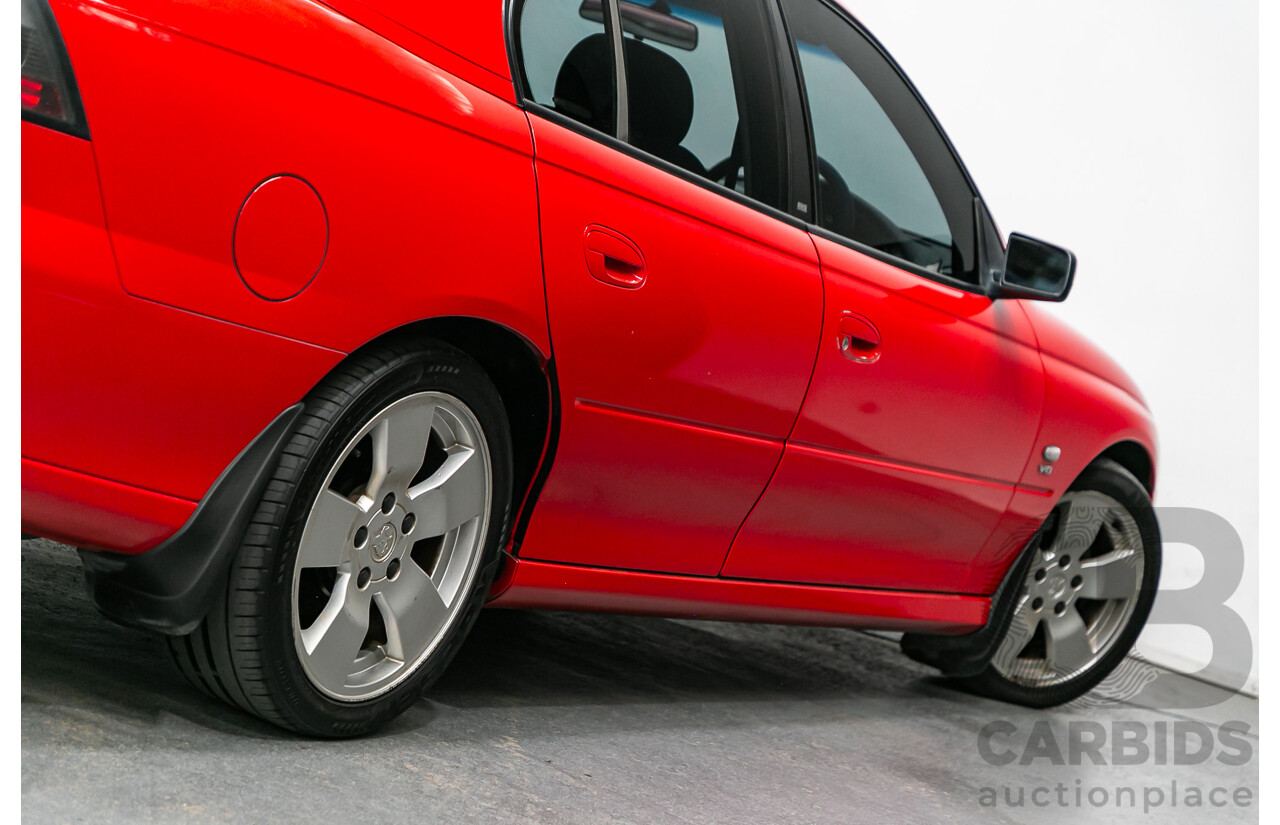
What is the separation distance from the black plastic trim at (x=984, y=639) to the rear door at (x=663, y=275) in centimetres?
128

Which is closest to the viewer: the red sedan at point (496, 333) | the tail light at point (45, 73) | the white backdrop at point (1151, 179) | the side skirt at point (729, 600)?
the tail light at point (45, 73)

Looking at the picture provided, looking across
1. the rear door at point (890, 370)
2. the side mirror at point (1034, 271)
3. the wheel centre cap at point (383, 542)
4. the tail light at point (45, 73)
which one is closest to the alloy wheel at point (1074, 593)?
the rear door at point (890, 370)

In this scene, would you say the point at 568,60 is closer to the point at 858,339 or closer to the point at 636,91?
the point at 636,91

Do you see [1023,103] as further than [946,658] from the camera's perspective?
Yes

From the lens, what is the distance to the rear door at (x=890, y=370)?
9.09ft

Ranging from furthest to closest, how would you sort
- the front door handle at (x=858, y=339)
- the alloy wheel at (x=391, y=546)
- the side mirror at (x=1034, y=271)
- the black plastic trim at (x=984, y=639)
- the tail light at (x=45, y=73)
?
1. the black plastic trim at (x=984, y=639)
2. the side mirror at (x=1034, y=271)
3. the front door handle at (x=858, y=339)
4. the alloy wheel at (x=391, y=546)
5. the tail light at (x=45, y=73)

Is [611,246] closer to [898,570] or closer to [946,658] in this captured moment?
[898,570]

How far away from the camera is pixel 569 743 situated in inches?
94.8

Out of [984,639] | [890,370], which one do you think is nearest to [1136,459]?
[984,639]

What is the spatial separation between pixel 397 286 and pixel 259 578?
20.6 inches

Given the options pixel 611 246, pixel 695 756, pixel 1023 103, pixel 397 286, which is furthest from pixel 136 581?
pixel 1023 103

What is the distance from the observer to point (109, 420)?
1.64 meters

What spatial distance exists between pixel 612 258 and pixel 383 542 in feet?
2.26

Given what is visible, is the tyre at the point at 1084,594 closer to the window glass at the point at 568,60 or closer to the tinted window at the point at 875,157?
the tinted window at the point at 875,157
